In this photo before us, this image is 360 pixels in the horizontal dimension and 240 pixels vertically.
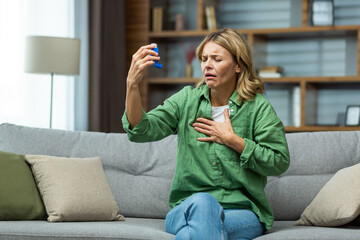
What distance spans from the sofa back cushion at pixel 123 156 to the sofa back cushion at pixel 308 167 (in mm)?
487

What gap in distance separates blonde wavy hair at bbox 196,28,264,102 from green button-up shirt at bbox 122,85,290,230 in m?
0.03

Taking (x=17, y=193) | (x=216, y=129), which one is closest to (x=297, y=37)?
(x=216, y=129)

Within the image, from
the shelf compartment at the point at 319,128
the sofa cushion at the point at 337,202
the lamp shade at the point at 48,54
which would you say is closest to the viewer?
the sofa cushion at the point at 337,202

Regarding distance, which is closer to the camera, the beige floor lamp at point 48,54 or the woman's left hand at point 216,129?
the woman's left hand at point 216,129

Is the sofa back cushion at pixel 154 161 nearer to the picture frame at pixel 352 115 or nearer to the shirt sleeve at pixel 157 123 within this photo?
the shirt sleeve at pixel 157 123

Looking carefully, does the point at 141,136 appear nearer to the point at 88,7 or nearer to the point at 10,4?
the point at 10,4

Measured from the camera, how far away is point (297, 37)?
16.5 feet

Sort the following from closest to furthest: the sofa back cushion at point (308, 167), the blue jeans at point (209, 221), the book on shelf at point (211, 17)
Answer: the blue jeans at point (209, 221), the sofa back cushion at point (308, 167), the book on shelf at point (211, 17)

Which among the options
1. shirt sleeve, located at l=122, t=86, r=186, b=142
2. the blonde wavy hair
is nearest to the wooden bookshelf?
the blonde wavy hair

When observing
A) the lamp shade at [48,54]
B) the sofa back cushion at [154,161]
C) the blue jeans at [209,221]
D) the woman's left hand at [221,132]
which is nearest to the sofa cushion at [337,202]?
the sofa back cushion at [154,161]

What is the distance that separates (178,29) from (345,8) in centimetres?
146

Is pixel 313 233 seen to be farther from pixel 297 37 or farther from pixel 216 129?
pixel 297 37

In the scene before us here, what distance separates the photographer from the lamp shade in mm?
3588

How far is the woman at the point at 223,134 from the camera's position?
2033mm
